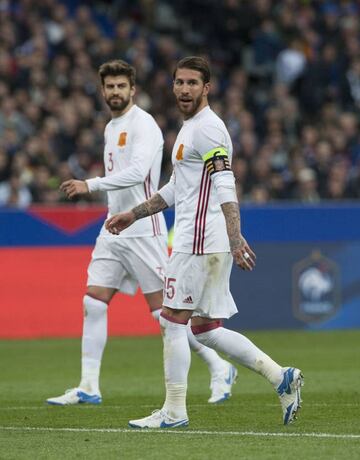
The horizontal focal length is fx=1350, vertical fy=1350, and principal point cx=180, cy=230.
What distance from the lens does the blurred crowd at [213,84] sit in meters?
20.1

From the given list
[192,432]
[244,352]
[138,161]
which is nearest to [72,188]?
[138,161]

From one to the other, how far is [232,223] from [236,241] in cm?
14

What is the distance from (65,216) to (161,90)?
605 cm

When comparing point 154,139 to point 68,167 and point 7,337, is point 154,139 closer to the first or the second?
point 7,337

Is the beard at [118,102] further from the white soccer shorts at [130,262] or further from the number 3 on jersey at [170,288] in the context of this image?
the number 3 on jersey at [170,288]

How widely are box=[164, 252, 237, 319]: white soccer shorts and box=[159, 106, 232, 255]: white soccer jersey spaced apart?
6 centimetres

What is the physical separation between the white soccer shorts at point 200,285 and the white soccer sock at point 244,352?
6.6 inches

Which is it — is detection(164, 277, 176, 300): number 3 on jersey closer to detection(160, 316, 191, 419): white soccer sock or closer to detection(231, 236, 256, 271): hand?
detection(160, 316, 191, 419): white soccer sock

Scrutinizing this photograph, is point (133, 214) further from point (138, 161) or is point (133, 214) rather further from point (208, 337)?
Answer: point (138, 161)

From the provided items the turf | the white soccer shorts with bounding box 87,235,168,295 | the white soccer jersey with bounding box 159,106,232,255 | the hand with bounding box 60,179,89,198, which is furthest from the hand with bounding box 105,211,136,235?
the white soccer shorts with bounding box 87,235,168,295

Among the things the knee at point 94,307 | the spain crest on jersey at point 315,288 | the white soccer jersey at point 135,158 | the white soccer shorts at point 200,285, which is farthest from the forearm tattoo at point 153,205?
the spain crest on jersey at point 315,288

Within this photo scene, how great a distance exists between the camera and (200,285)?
8914mm

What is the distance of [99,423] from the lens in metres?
9.31

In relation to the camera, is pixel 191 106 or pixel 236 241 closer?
pixel 236 241
